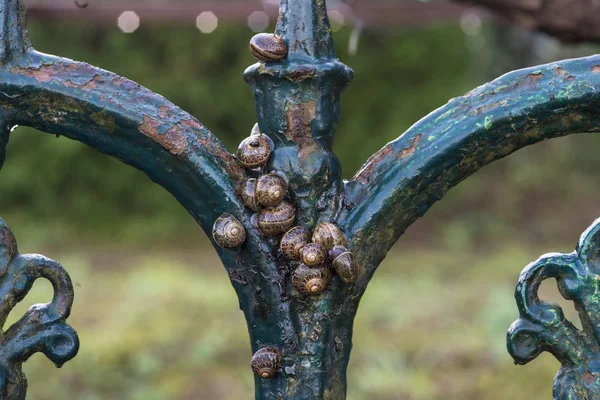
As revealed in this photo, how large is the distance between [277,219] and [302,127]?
95 millimetres

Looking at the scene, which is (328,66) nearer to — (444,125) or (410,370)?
(444,125)

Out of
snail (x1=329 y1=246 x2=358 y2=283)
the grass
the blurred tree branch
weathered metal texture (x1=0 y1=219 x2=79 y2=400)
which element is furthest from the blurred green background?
snail (x1=329 y1=246 x2=358 y2=283)

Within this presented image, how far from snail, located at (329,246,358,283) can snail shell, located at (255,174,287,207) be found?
0.07 metres

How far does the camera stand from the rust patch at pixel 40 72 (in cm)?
67

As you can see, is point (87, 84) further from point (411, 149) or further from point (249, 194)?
point (411, 149)

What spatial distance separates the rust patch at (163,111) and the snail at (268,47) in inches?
4.0

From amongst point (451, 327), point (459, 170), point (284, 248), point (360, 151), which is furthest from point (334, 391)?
point (360, 151)

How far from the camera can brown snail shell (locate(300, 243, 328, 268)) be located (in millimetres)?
627

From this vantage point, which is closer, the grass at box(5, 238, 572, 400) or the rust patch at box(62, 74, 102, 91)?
the rust patch at box(62, 74, 102, 91)

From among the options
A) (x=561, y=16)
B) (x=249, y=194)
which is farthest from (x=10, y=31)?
(x=561, y=16)

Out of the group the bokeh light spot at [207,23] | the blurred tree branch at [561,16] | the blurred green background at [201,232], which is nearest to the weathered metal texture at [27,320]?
the blurred tree branch at [561,16]

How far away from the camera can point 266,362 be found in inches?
25.4

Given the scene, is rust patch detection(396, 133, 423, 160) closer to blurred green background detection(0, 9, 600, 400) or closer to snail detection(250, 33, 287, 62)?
snail detection(250, 33, 287, 62)

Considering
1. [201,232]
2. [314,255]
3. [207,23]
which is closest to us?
[314,255]
